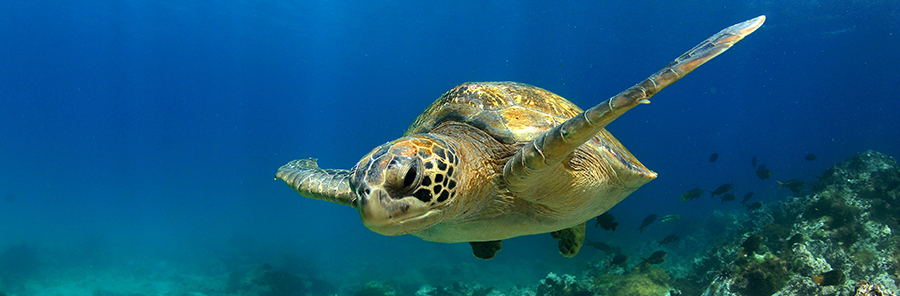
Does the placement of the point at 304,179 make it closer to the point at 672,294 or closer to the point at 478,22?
the point at 672,294

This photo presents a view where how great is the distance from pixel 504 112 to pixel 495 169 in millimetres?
624

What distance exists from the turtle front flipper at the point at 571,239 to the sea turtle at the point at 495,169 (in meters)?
0.01

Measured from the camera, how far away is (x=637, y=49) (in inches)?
1674

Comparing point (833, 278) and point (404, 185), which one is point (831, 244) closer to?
point (833, 278)

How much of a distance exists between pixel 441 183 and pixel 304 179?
1.83 m

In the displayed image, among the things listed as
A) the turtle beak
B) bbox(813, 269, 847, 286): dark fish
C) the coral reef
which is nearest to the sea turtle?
the turtle beak

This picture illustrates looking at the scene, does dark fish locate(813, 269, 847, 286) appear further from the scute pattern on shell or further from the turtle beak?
the turtle beak

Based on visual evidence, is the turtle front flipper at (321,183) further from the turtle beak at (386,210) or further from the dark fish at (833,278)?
the dark fish at (833,278)

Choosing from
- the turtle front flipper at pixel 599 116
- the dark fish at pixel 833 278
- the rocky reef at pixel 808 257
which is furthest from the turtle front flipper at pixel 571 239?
the dark fish at pixel 833 278

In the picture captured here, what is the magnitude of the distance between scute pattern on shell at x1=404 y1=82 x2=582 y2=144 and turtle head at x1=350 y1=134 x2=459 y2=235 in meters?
0.87

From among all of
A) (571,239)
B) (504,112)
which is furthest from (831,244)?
(504,112)

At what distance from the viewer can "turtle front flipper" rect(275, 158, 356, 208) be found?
2646 mm

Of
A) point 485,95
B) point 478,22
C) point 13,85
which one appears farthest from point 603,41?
point 13,85

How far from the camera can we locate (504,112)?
280cm
